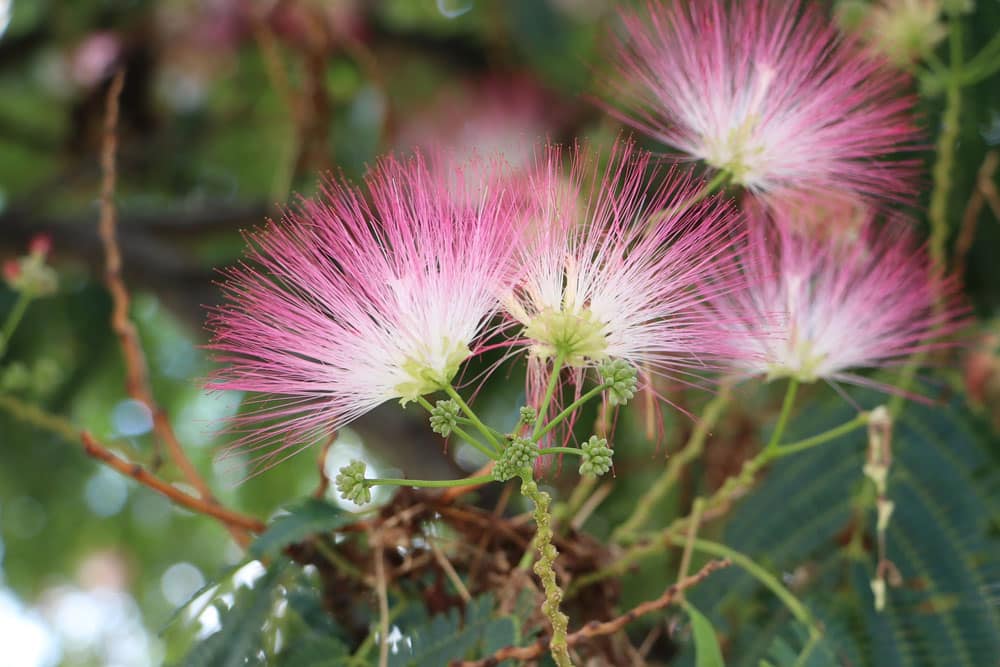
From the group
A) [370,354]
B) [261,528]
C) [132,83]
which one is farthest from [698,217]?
[132,83]

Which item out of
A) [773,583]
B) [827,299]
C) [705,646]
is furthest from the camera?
[827,299]

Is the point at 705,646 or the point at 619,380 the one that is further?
the point at 705,646

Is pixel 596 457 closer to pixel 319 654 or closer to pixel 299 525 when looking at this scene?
pixel 299 525

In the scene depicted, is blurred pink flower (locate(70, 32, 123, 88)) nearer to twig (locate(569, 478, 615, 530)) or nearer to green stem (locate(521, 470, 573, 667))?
twig (locate(569, 478, 615, 530))

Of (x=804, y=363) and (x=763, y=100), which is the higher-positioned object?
(x=763, y=100)

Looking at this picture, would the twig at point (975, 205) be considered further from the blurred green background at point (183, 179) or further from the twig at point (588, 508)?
the twig at point (588, 508)

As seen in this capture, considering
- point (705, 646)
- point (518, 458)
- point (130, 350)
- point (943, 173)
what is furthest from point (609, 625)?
point (943, 173)

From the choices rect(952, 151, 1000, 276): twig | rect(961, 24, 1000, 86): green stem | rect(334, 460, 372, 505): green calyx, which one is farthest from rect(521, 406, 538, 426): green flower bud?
rect(961, 24, 1000, 86): green stem
